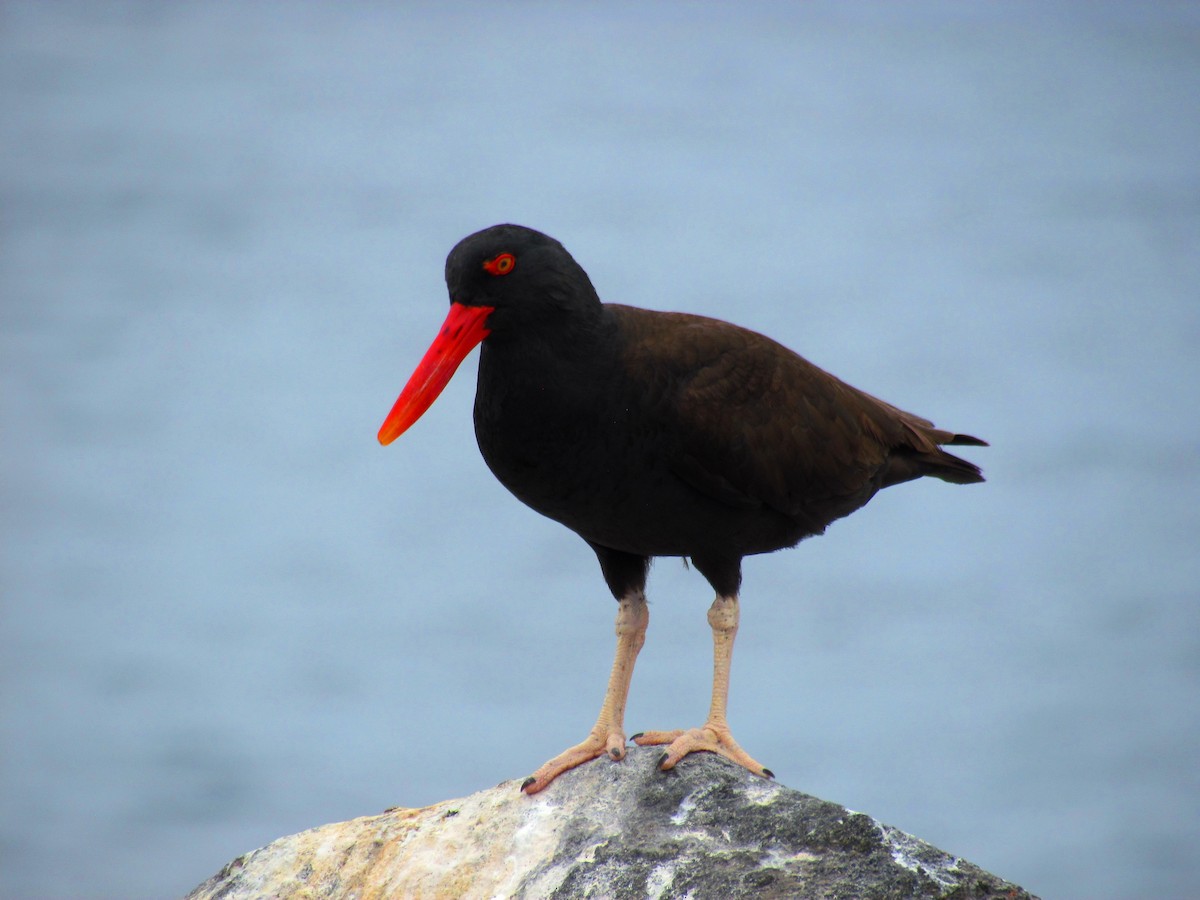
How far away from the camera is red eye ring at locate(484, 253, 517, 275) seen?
170 inches

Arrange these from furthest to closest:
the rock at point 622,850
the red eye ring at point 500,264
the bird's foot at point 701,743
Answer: the bird's foot at point 701,743
the red eye ring at point 500,264
the rock at point 622,850

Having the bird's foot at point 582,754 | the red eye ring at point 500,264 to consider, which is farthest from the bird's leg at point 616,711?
the red eye ring at point 500,264

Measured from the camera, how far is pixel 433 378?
447 centimetres

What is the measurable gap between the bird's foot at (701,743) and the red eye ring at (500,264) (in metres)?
1.72

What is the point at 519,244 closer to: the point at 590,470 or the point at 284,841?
the point at 590,470

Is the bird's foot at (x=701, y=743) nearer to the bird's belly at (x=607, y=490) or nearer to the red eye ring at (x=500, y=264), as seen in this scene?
the bird's belly at (x=607, y=490)

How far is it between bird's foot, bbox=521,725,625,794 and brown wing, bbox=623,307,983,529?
95 cm

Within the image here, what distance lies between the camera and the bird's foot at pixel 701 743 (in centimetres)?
450

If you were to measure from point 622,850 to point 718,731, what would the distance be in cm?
77

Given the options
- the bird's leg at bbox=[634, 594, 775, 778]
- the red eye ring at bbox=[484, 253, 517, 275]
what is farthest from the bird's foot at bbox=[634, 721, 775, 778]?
the red eye ring at bbox=[484, 253, 517, 275]

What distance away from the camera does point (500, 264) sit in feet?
14.2

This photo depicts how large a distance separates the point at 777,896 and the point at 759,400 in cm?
180

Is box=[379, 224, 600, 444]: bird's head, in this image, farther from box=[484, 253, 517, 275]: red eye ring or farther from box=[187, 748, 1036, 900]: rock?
box=[187, 748, 1036, 900]: rock

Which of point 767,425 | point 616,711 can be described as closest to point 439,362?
point 767,425
